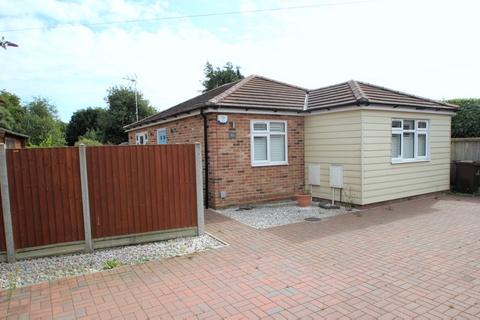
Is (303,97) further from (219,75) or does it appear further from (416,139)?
(219,75)

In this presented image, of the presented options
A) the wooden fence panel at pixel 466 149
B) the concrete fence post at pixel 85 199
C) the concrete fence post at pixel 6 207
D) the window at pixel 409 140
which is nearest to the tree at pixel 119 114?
the window at pixel 409 140

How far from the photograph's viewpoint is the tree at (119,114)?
3162cm

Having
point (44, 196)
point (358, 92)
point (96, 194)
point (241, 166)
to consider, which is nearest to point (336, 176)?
point (358, 92)

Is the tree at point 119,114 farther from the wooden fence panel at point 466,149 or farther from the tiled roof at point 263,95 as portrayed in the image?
the wooden fence panel at point 466,149

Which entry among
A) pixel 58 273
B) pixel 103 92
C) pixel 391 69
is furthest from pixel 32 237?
pixel 103 92

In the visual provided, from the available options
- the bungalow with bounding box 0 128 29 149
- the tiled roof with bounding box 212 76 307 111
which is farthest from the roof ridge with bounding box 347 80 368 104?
the bungalow with bounding box 0 128 29 149

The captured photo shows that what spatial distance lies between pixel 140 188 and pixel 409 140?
8.42 metres

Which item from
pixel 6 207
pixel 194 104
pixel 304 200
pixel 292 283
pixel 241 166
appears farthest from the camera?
pixel 194 104

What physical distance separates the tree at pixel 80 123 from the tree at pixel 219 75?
17.9 metres

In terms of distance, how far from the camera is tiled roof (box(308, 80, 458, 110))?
840 cm

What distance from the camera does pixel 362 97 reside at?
8.12 metres

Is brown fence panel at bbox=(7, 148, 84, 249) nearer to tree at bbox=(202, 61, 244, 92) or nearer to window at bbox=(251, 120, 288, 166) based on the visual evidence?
window at bbox=(251, 120, 288, 166)

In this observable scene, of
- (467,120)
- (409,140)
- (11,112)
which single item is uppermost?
(11,112)

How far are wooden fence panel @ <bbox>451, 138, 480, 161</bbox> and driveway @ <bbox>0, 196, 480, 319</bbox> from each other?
6633 millimetres
